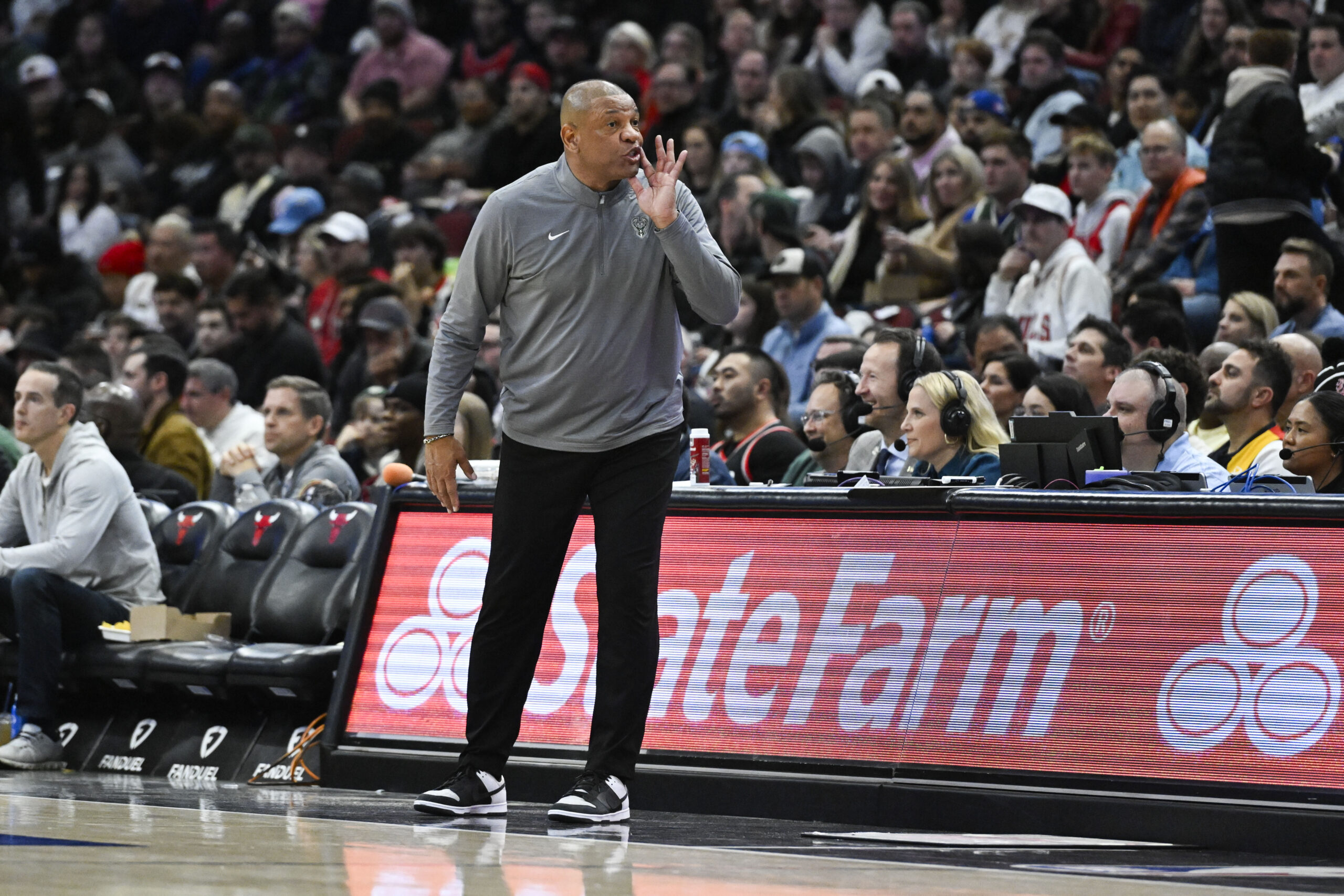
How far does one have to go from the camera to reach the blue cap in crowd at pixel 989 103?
12734 mm

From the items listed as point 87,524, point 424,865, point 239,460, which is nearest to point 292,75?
point 239,460

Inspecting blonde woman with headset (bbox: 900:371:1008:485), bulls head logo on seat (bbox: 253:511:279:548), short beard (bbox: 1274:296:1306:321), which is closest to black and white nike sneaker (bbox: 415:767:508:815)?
blonde woman with headset (bbox: 900:371:1008:485)

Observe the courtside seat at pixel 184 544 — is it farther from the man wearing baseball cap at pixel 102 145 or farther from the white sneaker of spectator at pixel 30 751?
the man wearing baseball cap at pixel 102 145

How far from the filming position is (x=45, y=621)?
26.6 feet

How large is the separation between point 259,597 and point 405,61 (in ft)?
34.7

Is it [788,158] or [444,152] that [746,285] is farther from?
[444,152]

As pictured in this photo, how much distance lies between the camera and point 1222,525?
534 cm

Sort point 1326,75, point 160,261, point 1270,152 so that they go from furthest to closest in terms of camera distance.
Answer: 1. point 160,261
2. point 1326,75
3. point 1270,152

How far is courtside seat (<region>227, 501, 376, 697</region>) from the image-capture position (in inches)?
303

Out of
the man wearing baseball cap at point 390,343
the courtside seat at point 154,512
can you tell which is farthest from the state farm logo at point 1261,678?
the man wearing baseball cap at point 390,343

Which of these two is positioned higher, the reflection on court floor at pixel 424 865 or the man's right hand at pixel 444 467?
the man's right hand at pixel 444 467

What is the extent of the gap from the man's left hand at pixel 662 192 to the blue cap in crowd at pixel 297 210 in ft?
35.7

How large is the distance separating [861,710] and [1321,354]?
3.67 meters

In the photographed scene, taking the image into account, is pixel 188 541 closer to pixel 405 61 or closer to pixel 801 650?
pixel 801 650
